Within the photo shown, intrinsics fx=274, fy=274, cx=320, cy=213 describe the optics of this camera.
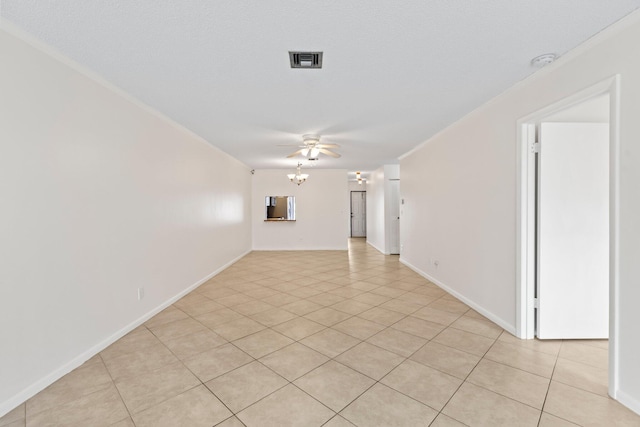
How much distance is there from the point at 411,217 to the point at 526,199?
10.5 ft

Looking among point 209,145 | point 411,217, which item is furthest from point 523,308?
point 209,145

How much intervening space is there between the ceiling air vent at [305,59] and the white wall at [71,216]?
181 cm

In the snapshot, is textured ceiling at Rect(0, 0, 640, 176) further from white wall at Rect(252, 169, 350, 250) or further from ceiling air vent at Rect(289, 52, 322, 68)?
white wall at Rect(252, 169, 350, 250)

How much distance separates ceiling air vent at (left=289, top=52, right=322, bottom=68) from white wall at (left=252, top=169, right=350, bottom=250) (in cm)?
624

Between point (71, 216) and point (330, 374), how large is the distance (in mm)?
2442

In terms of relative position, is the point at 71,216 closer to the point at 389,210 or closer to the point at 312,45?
the point at 312,45

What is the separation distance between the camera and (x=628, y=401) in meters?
1.72

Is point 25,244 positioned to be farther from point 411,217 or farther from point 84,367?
point 411,217

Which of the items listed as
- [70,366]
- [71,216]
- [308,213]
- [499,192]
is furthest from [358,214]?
[70,366]

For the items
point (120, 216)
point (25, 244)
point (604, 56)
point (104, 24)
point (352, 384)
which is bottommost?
point (352, 384)

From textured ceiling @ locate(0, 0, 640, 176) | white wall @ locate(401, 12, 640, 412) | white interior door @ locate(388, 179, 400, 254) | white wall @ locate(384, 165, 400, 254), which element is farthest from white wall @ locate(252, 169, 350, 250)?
textured ceiling @ locate(0, 0, 640, 176)

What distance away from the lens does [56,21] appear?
5.63ft

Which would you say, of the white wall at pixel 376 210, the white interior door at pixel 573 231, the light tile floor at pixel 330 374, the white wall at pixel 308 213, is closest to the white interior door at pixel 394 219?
the white wall at pixel 376 210

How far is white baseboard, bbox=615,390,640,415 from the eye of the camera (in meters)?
1.68
